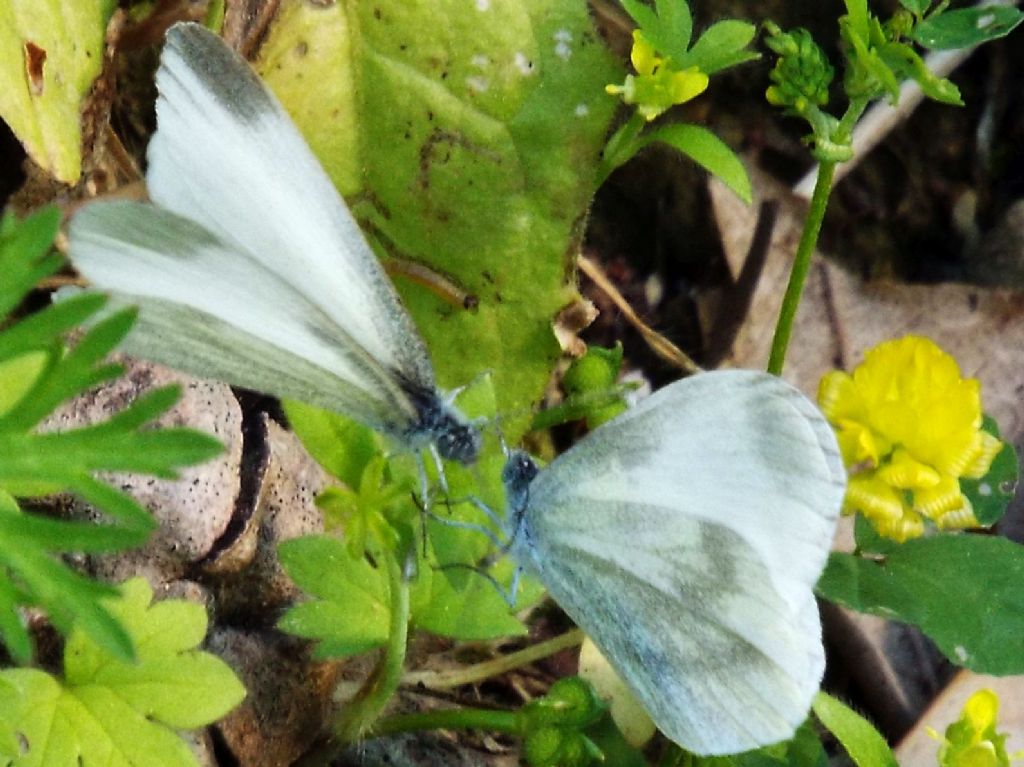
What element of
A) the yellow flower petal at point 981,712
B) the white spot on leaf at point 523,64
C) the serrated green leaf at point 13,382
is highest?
the white spot on leaf at point 523,64

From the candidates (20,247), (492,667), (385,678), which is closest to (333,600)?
(385,678)

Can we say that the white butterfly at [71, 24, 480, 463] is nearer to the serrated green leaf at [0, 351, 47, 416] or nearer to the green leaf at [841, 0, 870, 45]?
the serrated green leaf at [0, 351, 47, 416]

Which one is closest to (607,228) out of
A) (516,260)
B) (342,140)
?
(516,260)

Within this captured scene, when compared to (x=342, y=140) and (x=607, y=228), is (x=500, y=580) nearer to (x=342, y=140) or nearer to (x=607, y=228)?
(x=342, y=140)

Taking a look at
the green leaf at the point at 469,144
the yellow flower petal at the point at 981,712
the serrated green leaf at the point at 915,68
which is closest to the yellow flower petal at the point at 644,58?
the green leaf at the point at 469,144

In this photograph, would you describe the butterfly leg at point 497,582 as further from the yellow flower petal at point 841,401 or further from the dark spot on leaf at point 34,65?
the dark spot on leaf at point 34,65

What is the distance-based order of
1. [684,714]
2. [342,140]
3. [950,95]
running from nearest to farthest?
[684,714] → [950,95] → [342,140]

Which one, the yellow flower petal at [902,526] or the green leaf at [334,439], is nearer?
the green leaf at [334,439]
